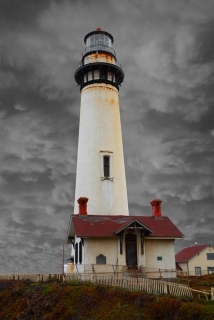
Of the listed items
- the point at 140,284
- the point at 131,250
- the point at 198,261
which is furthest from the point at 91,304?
the point at 198,261

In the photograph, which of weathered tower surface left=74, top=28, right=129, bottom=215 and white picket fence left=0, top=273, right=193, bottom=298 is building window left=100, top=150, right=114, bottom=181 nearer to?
weathered tower surface left=74, top=28, right=129, bottom=215

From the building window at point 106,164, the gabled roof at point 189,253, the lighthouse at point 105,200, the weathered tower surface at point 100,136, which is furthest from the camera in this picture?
the gabled roof at point 189,253

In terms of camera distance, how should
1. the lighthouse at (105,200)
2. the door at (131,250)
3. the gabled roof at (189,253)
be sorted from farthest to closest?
the gabled roof at (189,253) → the door at (131,250) → the lighthouse at (105,200)

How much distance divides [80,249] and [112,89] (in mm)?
16103

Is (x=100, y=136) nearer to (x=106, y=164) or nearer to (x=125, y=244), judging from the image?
(x=106, y=164)

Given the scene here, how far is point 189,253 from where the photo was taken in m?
51.2

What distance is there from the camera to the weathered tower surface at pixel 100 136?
3116 cm

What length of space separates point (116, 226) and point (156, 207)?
Answer: 485cm

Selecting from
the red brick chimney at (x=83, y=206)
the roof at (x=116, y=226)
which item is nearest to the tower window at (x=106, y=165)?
the red brick chimney at (x=83, y=206)

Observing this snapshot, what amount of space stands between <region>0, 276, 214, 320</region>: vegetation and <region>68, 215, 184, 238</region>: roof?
15.2 feet

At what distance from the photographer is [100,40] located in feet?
123

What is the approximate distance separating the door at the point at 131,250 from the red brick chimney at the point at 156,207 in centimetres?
411

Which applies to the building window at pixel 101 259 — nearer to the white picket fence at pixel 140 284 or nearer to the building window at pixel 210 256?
the white picket fence at pixel 140 284

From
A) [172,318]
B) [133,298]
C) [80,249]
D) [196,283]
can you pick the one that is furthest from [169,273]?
[172,318]
